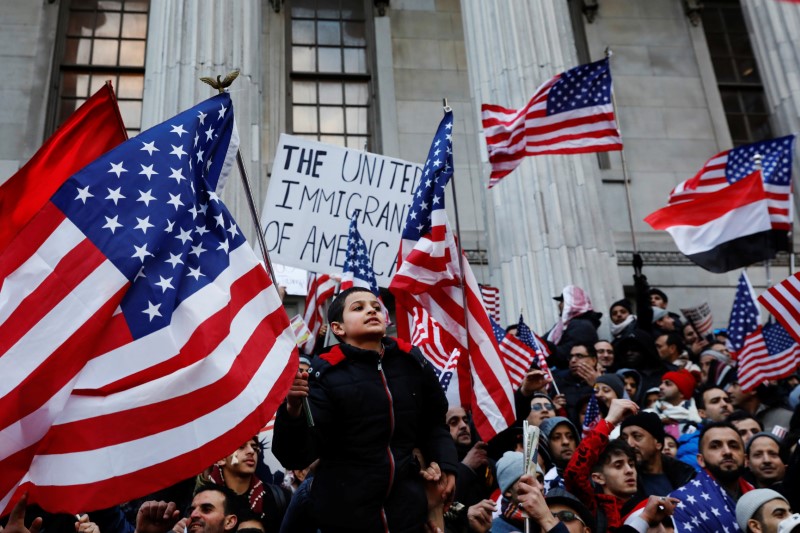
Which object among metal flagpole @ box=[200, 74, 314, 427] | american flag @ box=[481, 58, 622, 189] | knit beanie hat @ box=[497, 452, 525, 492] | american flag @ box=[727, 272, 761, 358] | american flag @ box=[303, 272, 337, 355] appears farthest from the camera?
american flag @ box=[481, 58, 622, 189]

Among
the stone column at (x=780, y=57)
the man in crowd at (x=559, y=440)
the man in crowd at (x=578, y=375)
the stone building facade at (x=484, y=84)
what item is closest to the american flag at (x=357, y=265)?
the man in crowd at (x=578, y=375)

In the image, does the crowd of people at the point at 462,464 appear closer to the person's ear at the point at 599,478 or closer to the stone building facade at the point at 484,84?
the person's ear at the point at 599,478

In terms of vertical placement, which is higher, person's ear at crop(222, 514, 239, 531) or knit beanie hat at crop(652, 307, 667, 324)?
knit beanie hat at crop(652, 307, 667, 324)

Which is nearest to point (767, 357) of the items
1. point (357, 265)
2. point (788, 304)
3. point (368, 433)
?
point (788, 304)

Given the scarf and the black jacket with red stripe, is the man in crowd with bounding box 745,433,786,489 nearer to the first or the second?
the black jacket with red stripe

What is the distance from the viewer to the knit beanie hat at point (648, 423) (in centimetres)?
686

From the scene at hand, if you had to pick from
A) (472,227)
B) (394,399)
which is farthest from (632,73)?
(394,399)

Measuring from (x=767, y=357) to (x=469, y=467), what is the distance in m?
5.15

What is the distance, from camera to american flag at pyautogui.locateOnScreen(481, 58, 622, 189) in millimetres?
11266

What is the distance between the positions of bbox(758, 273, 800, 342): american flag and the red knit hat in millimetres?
1027


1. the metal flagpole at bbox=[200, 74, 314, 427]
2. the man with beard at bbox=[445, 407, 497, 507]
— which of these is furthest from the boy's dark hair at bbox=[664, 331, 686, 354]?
the metal flagpole at bbox=[200, 74, 314, 427]

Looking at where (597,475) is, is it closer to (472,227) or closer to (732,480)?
(732,480)

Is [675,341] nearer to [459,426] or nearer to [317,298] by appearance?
[317,298]

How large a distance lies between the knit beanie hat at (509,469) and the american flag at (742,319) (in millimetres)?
5855
